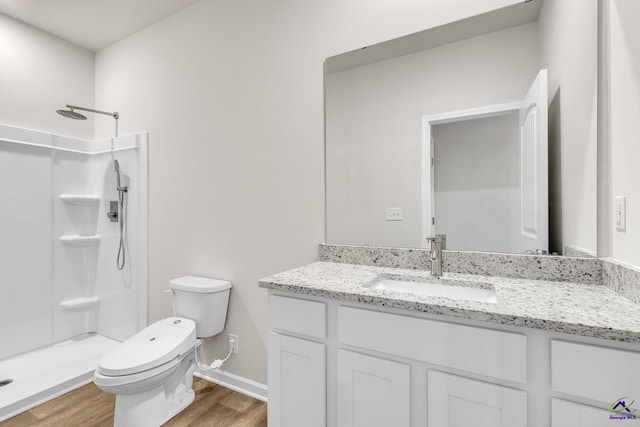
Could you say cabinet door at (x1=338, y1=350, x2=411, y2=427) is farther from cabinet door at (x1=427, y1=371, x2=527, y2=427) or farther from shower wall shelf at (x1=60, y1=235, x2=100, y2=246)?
shower wall shelf at (x1=60, y1=235, x2=100, y2=246)

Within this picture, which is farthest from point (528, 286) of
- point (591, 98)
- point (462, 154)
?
point (591, 98)

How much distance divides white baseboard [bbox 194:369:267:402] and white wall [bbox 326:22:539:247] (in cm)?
111

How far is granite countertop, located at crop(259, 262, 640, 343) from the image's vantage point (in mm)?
798

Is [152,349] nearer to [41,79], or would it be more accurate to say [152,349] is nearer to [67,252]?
[67,252]

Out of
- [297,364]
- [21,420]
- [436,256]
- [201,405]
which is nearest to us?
[297,364]

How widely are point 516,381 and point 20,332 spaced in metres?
3.30

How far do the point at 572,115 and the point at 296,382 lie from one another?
1.52m

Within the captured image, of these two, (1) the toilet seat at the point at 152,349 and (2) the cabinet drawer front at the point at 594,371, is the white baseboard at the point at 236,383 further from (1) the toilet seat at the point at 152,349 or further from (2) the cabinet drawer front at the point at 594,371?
(2) the cabinet drawer front at the point at 594,371

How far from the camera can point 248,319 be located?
2.04 metres

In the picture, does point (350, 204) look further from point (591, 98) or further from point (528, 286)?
point (591, 98)

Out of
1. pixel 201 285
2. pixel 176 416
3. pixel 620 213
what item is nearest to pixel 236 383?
pixel 176 416

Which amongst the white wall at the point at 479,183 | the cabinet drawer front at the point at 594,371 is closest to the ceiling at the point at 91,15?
the white wall at the point at 479,183

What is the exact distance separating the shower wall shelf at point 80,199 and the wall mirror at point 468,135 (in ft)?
7.66

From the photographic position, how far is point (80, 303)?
275 centimetres
